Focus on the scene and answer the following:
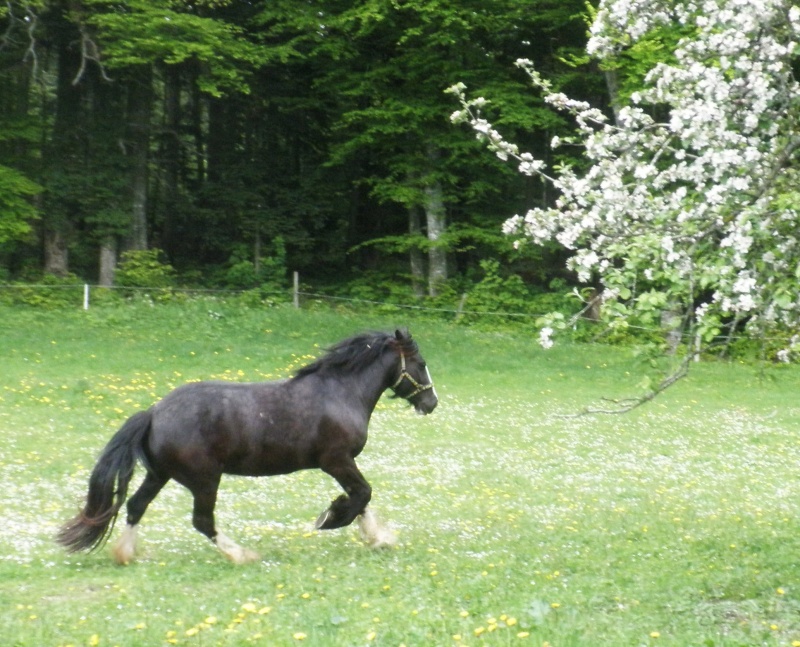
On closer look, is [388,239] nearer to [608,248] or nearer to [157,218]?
[157,218]

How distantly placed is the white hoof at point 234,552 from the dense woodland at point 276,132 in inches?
924

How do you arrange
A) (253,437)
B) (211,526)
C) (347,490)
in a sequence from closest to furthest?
(211,526) → (253,437) → (347,490)

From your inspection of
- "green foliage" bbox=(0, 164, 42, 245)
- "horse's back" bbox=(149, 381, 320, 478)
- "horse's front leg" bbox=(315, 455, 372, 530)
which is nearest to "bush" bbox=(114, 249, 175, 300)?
"green foliage" bbox=(0, 164, 42, 245)

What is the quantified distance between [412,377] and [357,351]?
649 mm

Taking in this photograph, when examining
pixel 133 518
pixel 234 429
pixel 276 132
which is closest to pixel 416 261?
pixel 276 132

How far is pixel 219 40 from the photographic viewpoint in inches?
1277

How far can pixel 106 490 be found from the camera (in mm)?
9109

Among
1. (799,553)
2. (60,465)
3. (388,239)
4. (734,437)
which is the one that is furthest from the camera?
(388,239)

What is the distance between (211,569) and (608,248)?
4329 mm

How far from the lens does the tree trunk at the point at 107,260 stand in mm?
34844

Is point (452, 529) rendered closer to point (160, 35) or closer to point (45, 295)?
point (45, 295)

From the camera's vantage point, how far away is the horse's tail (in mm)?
9078

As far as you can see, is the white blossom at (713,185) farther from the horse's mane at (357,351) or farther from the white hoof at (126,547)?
the white hoof at (126,547)

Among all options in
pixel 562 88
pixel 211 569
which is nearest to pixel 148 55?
pixel 562 88
